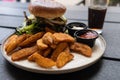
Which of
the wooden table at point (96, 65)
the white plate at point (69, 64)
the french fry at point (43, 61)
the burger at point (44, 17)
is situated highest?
the burger at point (44, 17)

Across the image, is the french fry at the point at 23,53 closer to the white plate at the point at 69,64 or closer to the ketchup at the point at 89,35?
the white plate at the point at 69,64

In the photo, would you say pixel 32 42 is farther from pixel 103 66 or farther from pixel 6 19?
pixel 6 19

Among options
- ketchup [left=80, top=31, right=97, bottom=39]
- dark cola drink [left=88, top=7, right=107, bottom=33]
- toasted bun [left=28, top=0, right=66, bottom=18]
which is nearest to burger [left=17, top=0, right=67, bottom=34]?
toasted bun [left=28, top=0, right=66, bottom=18]

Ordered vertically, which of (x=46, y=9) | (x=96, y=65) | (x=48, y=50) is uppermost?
(x=46, y=9)

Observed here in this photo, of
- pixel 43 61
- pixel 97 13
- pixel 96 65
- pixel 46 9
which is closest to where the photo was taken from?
pixel 43 61

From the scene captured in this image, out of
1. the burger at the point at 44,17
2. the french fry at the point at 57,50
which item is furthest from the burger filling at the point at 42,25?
the french fry at the point at 57,50

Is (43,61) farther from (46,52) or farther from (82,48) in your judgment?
(82,48)

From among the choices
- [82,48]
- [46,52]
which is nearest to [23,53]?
[46,52]

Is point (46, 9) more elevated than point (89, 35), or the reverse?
point (46, 9)
